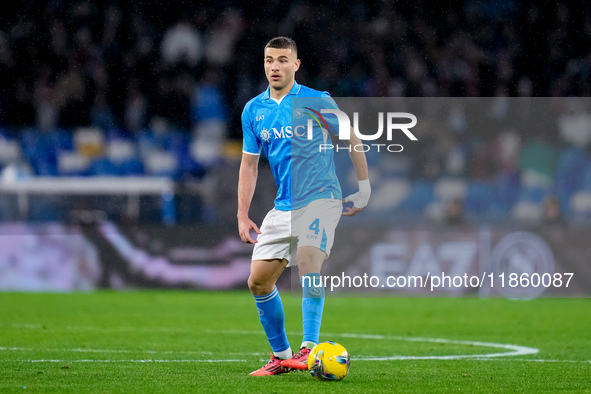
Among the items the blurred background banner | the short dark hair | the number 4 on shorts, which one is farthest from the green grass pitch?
the short dark hair

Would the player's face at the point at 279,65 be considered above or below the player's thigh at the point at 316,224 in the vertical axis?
above

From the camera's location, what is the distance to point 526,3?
20.5m

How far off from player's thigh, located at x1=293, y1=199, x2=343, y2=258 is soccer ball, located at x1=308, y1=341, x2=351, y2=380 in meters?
0.61

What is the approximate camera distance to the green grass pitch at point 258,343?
17.2 ft

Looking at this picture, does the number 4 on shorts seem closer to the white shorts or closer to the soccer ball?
the white shorts

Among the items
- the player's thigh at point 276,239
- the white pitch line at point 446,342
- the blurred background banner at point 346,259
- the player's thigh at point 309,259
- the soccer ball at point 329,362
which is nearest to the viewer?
the soccer ball at point 329,362

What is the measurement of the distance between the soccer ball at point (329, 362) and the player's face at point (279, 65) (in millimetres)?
1633

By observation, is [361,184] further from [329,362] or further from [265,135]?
[329,362]

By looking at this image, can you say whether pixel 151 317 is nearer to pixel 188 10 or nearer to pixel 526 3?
pixel 188 10

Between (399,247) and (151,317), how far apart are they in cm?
463

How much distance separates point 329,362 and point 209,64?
1443 cm

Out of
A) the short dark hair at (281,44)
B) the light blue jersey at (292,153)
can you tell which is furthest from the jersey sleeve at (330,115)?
the short dark hair at (281,44)

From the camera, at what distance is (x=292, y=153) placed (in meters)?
5.72

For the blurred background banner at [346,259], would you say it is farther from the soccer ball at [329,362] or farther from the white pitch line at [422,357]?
the soccer ball at [329,362]
